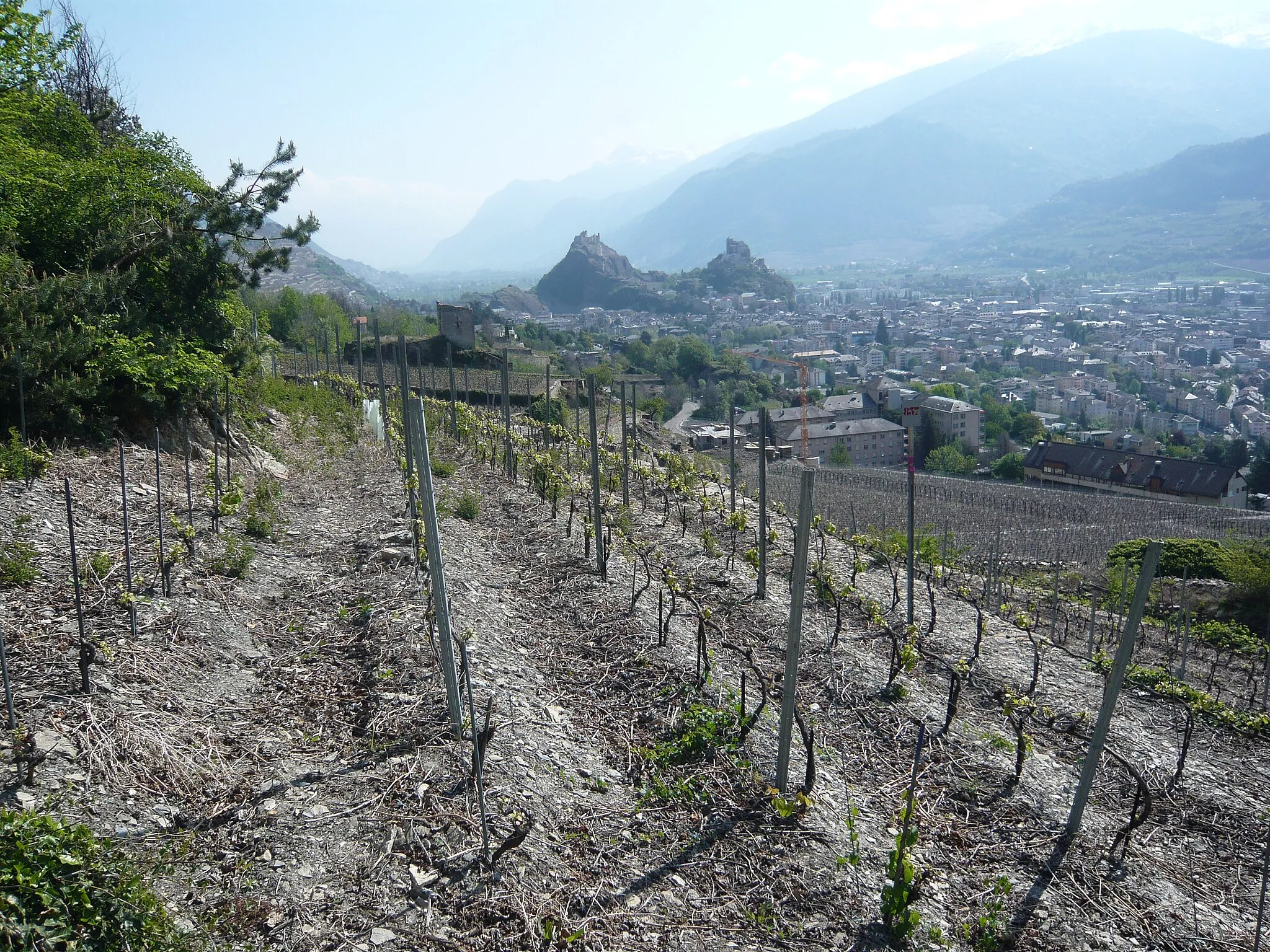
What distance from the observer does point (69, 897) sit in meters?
3.54

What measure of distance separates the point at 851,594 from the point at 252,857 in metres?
7.66

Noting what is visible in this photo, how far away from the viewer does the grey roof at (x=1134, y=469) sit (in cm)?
4303

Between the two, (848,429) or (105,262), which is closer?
(105,262)

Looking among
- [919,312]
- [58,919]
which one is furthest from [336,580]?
[919,312]

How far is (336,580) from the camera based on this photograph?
8.66m

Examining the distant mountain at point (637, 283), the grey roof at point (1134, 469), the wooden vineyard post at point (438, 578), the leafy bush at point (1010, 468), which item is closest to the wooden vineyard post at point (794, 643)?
the wooden vineyard post at point (438, 578)

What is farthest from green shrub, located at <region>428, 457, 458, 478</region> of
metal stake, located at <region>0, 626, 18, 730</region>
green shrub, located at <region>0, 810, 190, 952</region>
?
green shrub, located at <region>0, 810, 190, 952</region>

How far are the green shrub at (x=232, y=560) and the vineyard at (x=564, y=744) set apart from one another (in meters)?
0.04

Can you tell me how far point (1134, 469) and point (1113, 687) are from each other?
156ft

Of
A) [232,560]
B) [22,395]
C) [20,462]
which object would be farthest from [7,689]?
[22,395]

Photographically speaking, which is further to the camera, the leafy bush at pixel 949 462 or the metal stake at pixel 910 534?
the leafy bush at pixel 949 462

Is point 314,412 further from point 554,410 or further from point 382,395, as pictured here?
point 554,410

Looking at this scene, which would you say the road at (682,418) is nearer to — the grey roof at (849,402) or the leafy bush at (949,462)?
the grey roof at (849,402)

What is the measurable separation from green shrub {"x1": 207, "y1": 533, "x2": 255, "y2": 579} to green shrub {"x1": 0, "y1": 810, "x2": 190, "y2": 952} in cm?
426
